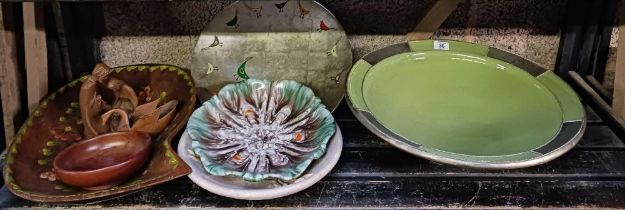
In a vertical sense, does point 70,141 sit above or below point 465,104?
below

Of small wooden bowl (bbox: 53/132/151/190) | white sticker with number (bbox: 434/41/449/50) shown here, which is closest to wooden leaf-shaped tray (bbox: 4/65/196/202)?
small wooden bowl (bbox: 53/132/151/190)

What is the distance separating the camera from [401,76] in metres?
A: 1.07

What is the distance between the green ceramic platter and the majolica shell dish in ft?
0.30

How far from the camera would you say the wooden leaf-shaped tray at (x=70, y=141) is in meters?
0.89

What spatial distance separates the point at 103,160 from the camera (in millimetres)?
934

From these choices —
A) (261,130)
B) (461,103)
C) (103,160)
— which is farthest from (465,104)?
(103,160)

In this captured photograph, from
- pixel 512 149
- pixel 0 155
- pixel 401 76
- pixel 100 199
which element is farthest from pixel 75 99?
pixel 512 149

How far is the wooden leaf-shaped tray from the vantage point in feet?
2.93

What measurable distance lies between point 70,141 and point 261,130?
340mm

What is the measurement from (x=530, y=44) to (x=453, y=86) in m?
0.26

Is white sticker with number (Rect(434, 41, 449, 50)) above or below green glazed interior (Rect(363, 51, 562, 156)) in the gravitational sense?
above

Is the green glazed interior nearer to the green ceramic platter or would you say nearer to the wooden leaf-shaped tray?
the green ceramic platter

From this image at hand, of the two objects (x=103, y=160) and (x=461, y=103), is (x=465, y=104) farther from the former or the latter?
(x=103, y=160)

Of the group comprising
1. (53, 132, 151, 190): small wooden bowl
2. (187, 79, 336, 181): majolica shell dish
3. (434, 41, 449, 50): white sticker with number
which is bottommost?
(53, 132, 151, 190): small wooden bowl
